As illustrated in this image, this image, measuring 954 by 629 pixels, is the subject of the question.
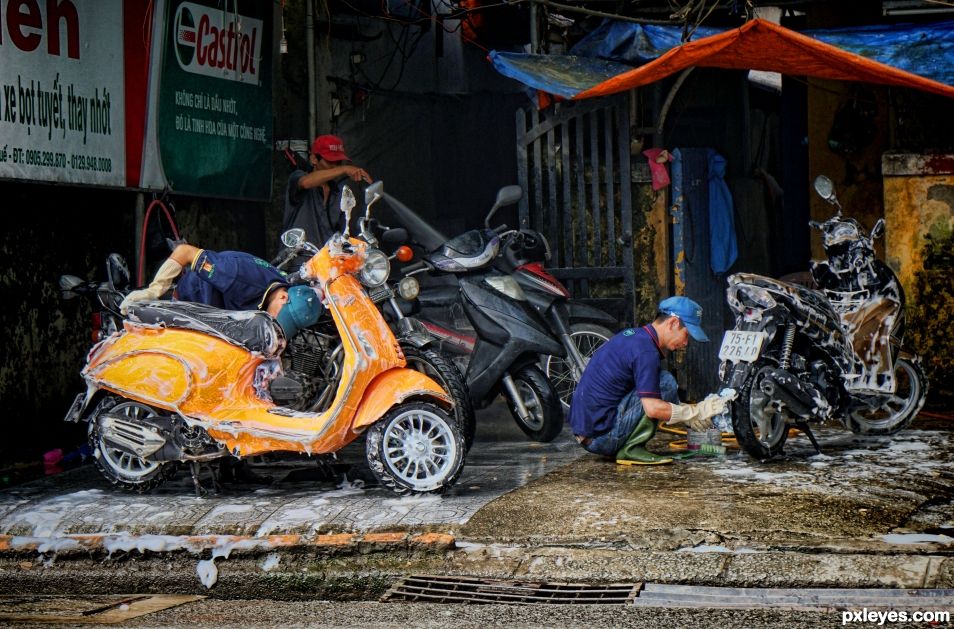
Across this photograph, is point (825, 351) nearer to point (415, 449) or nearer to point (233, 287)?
point (415, 449)

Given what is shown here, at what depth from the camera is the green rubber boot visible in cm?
799

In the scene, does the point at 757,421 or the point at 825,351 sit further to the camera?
the point at 825,351

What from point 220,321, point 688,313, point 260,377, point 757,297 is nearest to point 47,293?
point 220,321

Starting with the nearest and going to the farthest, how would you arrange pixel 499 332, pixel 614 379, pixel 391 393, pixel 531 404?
pixel 391 393, pixel 614 379, pixel 499 332, pixel 531 404

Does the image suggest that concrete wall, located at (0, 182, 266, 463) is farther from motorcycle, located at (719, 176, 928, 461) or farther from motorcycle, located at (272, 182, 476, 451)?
motorcycle, located at (719, 176, 928, 461)

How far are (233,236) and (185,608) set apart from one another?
5481mm

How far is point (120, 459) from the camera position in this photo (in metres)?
7.65

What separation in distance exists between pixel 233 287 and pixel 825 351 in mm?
3830

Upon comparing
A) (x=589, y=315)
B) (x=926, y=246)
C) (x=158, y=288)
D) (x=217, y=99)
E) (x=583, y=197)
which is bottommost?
(x=589, y=315)

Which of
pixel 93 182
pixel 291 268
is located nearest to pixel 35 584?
pixel 93 182

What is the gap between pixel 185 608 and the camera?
222 inches

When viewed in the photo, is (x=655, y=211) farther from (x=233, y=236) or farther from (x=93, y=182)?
(x=93, y=182)

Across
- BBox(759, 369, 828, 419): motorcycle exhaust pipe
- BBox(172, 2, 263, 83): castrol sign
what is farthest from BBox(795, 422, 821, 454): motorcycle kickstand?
BBox(172, 2, 263, 83): castrol sign

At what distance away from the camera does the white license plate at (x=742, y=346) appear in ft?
25.8
